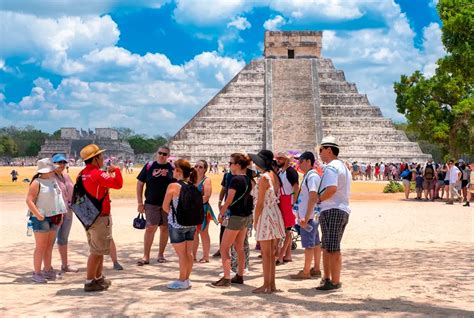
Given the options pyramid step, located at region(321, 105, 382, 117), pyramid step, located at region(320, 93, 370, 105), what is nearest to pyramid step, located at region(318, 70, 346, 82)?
pyramid step, located at region(320, 93, 370, 105)

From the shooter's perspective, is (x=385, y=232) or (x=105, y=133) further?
(x=105, y=133)

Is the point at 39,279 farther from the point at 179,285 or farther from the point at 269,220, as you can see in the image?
the point at 269,220

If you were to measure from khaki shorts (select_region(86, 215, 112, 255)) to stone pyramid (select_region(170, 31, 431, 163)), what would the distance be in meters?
33.2

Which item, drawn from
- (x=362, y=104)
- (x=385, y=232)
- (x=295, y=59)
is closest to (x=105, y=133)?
(x=295, y=59)

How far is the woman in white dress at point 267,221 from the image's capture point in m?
6.18

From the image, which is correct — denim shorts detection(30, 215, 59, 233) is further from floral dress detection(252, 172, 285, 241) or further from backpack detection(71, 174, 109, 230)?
floral dress detection(252, 172, 285, 241)

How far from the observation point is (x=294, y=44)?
54.1 metres

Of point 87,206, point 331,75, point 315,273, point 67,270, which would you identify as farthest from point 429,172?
point 331,75

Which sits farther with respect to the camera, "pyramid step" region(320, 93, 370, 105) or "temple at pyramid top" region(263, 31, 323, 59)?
"temple at pyramid top" region(263, 31, 323, 59)

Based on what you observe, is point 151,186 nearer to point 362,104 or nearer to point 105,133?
point 362,104

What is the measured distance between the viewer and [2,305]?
568cm

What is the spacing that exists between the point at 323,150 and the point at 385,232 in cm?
578

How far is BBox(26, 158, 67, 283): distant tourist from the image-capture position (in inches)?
266

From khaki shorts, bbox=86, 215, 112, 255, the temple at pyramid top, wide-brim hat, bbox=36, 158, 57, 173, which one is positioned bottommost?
khaki shorts, bbox=86, 215, 112, 255
